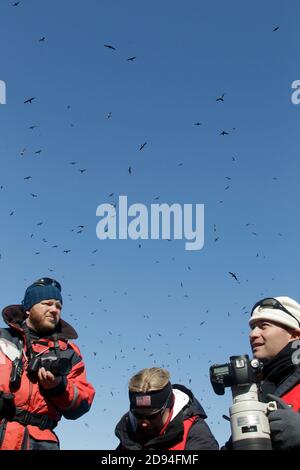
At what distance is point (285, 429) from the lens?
15.1 feet

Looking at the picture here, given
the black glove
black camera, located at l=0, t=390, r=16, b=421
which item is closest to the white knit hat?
the black glove

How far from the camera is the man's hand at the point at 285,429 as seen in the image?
4.57m

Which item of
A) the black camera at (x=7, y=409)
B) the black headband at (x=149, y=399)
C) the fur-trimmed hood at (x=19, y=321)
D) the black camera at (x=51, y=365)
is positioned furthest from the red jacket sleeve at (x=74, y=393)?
the black headband at (x=149, y=399)

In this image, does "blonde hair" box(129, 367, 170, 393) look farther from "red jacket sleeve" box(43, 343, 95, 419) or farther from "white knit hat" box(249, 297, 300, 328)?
"white knit hat" box(249, 297, 300, 328)

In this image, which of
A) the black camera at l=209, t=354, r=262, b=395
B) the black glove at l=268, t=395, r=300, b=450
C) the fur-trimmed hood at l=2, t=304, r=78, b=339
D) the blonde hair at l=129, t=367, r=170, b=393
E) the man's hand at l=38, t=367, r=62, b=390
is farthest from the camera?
the fur-trimmed hood at l=2, t=304, r=78, b=339

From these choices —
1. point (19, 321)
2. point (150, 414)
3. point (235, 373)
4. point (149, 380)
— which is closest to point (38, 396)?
point (19, 321)

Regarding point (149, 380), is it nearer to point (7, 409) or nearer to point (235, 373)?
point (7, 409)

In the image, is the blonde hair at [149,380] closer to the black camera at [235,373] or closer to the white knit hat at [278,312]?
the white knit hat at [278,312]

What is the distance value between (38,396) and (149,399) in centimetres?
154

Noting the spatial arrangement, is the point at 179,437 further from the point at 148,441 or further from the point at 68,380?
the point at 68,380

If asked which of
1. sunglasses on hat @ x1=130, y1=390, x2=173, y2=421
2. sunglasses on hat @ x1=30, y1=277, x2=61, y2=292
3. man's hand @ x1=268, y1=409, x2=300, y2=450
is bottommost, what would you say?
man's hand @ x1=268, y1=409, x2=300, y2=450

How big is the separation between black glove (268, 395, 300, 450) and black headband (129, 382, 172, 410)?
1858 mm

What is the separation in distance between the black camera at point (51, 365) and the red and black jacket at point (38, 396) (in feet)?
0.36

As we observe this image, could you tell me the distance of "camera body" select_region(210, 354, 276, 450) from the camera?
4.60m
